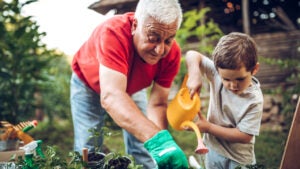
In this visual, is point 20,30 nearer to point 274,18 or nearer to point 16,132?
point 16,132

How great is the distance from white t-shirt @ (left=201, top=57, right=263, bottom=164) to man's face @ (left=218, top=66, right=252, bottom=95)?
0.05 m

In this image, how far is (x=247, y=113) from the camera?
65.6 inches

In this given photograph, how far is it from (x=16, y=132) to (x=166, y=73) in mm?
959

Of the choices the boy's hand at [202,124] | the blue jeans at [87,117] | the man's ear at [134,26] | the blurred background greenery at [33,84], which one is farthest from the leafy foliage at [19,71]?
the boy's hand at [202,124]

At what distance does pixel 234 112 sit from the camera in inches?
67.7

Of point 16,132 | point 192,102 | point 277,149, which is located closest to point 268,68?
point 277,149

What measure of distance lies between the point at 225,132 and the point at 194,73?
1.13ft

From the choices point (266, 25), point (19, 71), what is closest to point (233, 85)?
point (19, 71)

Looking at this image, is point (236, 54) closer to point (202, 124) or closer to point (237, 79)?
point (237, 79)

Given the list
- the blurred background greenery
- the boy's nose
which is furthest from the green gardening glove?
the blurred background greenery

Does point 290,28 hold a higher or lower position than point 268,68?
higher

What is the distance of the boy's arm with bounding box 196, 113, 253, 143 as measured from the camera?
166 centimetres

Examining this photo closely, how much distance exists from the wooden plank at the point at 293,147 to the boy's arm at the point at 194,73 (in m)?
0.59

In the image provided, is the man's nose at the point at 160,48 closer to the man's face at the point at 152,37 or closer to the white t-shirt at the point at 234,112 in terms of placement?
the man's face at the point at 152,37
